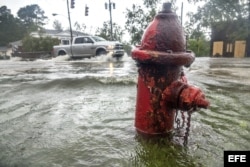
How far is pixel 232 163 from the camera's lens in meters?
1.73

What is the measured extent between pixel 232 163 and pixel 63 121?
5.01ft

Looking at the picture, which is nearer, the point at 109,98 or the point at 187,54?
the point at 187,54

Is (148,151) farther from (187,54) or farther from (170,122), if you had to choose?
(187,54)

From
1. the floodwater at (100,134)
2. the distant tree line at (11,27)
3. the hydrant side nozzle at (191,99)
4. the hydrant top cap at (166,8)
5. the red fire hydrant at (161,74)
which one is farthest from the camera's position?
the distant tree line at (11,27)

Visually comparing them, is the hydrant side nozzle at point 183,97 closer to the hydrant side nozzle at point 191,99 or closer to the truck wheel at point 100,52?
the hydrant side nozzle at point 191,99

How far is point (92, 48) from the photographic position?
21234 millimetres

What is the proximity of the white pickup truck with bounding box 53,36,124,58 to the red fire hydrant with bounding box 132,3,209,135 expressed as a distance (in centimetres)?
1743

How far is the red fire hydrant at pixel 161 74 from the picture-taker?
2.04m

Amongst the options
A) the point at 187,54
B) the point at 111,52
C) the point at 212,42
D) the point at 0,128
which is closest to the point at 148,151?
the point at 187,54

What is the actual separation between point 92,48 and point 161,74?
1949 cm

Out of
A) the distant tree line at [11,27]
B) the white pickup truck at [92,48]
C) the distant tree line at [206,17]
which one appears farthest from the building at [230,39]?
the distant tree line at [11,27]

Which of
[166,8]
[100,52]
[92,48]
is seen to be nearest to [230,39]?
[100,52]

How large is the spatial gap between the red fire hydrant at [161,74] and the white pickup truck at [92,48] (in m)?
17.4

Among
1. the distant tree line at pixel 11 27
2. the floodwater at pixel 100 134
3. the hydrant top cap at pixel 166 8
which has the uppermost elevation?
the distant tree line at pixel 11 27
